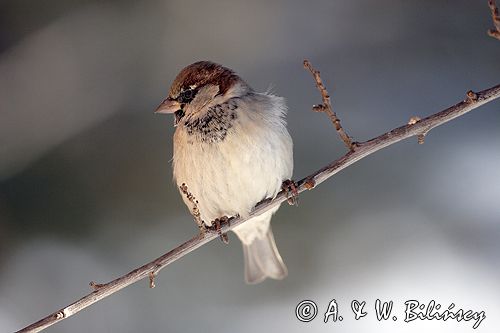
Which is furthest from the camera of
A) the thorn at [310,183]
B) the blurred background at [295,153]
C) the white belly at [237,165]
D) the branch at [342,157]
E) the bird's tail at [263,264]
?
the blurred background at [295,153]

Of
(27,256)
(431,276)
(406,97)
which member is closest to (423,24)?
(406,97)

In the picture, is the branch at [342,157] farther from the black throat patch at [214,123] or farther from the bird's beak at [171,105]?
the bird's beak at [171,105]

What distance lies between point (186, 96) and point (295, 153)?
0.86 meters

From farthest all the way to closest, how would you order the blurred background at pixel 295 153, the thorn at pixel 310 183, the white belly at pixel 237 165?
1. the blurred background at pixel 295 153
2. the white belly at pixel 237 165
3. the thorn at pixel 310 183

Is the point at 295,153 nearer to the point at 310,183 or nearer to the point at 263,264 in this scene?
the point at 263,264

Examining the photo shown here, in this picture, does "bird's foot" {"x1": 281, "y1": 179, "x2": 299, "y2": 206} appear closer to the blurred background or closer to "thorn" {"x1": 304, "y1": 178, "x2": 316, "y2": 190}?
"thorn" {"x1": 304, "y1": 178, "x2": 316, "y2": 190}

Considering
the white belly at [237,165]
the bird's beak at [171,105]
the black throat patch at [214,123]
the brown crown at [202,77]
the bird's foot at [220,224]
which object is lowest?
the bird's foot at [220,224]

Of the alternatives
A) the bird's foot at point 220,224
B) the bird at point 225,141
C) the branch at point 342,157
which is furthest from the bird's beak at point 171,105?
the branch at point 342,157

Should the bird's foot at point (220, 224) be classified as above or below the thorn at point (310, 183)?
above

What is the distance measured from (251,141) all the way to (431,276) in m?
1.03

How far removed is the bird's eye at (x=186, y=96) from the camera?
105 inches

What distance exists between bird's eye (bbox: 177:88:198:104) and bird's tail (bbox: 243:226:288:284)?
2.74 feet

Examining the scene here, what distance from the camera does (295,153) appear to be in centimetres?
339

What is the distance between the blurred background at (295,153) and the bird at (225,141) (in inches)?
24.7
